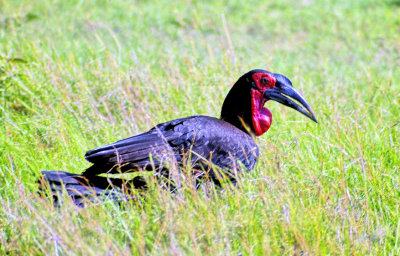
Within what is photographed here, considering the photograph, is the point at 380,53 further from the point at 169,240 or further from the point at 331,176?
the point at 169,240

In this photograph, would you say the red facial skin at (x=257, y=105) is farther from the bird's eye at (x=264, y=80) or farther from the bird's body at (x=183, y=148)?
the bird's body at (x=183, y=148)

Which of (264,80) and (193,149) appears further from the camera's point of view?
(264,80)

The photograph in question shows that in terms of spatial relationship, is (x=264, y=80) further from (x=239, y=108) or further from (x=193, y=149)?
(x=193, y=149)

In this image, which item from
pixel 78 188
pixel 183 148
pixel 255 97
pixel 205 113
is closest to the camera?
pixel 78 188

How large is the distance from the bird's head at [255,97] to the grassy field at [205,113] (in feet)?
0.72

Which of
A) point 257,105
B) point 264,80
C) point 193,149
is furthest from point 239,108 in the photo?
point 193,149

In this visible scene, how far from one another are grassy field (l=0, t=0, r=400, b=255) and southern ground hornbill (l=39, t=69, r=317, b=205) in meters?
0.15

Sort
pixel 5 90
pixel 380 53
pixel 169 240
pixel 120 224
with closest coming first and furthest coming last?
Result: pixel 169 240 → pixel 120 224 → pixel 5 90 → pixel 380 53

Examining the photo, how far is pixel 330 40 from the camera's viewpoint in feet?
24.3

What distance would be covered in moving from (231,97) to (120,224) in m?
1.35

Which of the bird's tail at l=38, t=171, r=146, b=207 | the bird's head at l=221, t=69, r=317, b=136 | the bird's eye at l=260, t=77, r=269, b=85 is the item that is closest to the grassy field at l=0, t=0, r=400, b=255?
the bird's tail at l=38, t=171, r=146, b=207

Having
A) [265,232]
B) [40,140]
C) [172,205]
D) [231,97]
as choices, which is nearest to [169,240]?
[172,205]

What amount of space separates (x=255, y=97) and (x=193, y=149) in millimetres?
615

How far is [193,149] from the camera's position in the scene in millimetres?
3146
